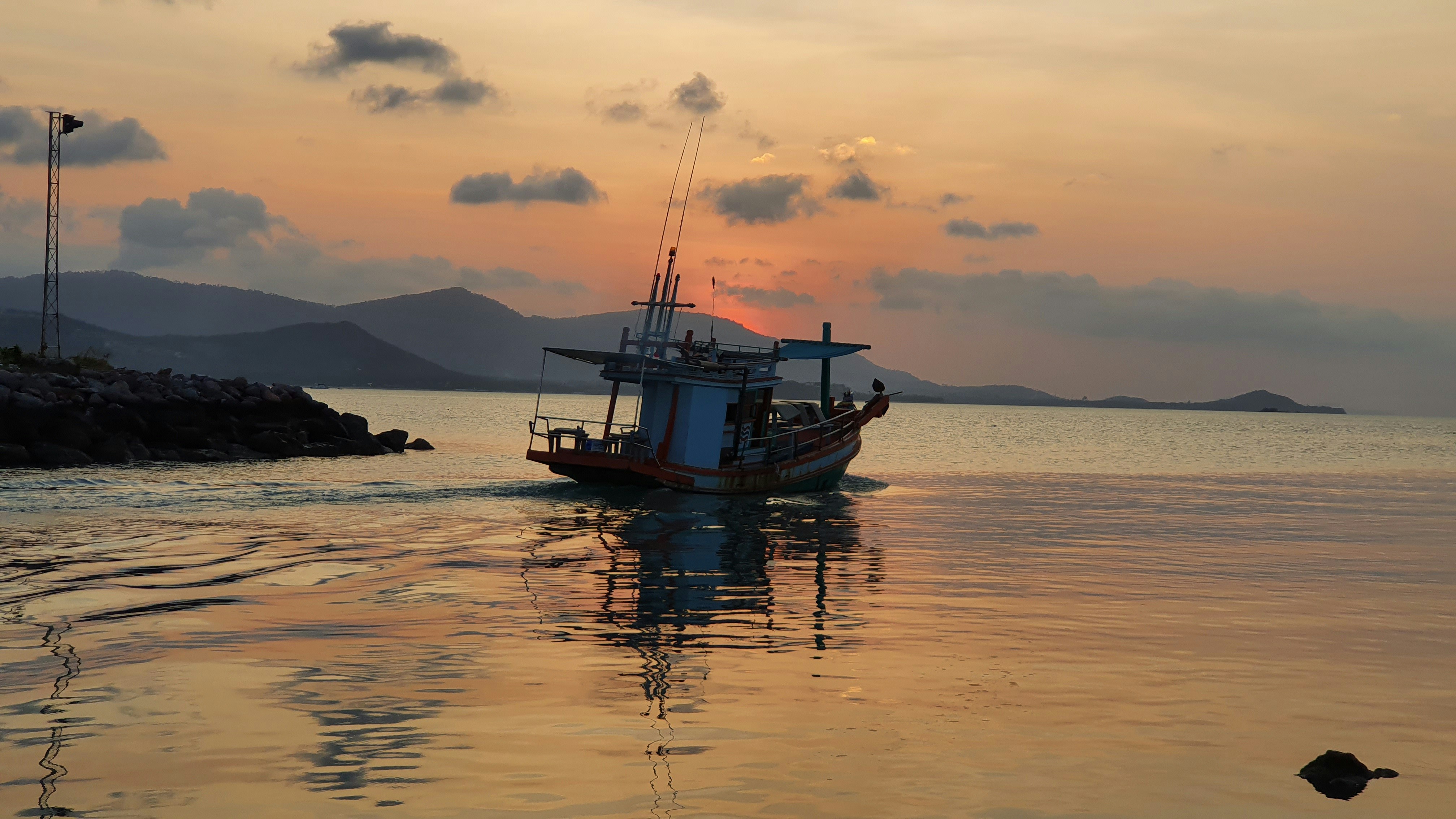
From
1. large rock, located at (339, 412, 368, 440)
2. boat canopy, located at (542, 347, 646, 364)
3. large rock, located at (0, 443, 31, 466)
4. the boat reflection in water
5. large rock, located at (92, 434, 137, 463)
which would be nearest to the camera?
the boat reflection in water

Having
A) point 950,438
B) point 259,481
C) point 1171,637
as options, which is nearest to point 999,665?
point 1171,637

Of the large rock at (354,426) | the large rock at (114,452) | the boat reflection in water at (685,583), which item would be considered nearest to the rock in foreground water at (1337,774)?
the boat reflection in water at (685,583)

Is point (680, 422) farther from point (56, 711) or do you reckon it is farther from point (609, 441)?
point (56, 711)

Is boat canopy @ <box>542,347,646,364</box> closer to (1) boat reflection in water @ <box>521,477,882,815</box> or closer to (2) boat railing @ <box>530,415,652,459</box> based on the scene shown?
(2) boat railing @ <box>530,415,652,459</box>

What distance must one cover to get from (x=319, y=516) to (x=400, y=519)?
6.87ft

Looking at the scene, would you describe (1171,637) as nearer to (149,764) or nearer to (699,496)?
(149,764)

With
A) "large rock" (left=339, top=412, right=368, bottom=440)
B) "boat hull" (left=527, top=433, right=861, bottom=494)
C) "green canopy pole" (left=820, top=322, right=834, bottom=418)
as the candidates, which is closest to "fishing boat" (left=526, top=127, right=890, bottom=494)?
"boat hull" (left=527, top=433, right=861, bottom=494)

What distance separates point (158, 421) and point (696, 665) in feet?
143

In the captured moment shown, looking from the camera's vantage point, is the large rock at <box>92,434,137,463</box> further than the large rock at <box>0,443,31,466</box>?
Yes

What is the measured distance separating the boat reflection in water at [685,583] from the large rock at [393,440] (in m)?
32.6

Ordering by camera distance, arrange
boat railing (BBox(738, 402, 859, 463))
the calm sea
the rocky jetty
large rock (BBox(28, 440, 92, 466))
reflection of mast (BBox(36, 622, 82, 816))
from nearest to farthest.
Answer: reflection of mast (BBox(36, 622, 82, 816)), the calm sea, boat railing (BBox(738, 402, 859, 463)), large rock (BBox(28, 440, 92, 466)), the rocky jetty

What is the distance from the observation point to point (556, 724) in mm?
10062

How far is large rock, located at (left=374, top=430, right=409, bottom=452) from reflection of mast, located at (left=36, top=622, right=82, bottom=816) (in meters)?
49.1

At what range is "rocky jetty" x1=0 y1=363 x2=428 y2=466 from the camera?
42.4 meters
